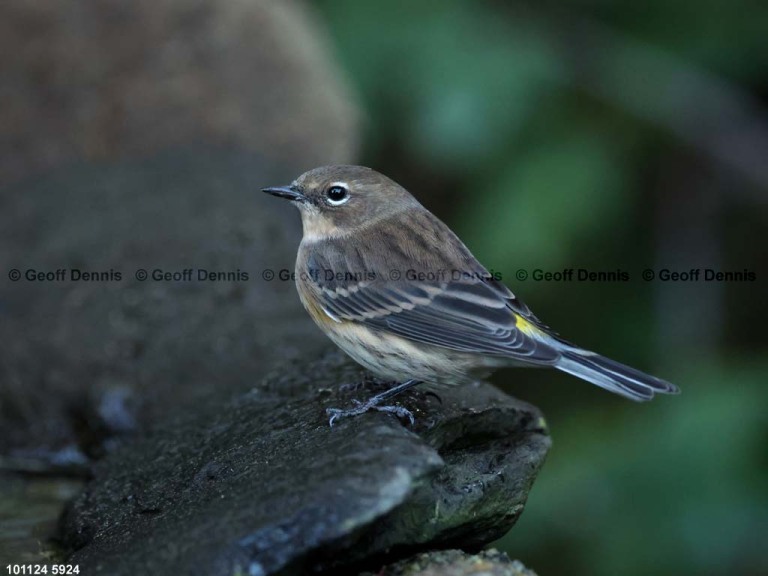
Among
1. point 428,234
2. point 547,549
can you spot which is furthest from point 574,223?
point 428,234

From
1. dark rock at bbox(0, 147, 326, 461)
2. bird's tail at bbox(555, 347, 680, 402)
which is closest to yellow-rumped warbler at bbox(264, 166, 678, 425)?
bird's tail at bbox(555, 347, 680, 402)

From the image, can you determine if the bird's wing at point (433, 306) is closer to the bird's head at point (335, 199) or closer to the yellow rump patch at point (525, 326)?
the yellow rump patch at point (525, 326)

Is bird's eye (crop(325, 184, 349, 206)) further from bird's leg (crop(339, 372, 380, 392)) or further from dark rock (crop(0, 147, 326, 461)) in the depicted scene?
bird's leg (crop(339, 372, 380, 392))

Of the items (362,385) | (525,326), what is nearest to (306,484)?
(362,385)

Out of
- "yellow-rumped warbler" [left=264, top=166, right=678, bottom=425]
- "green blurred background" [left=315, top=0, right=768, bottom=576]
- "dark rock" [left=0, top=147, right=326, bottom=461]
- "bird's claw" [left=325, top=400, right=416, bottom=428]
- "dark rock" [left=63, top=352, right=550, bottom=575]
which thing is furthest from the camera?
"green blurred background" [left=315, top=0, right=768, bottom=576]

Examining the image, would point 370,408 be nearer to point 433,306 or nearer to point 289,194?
point 433,306
